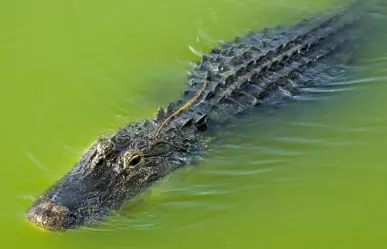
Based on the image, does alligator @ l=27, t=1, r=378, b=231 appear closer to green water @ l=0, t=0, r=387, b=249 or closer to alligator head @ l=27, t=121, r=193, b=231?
alligator head @ l=27, t=121, r=193, b=231

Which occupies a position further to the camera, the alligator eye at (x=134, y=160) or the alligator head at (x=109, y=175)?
the alligator eye at (x=134, y=160)

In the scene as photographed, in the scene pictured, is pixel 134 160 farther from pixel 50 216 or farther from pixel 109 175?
pixel 50 216

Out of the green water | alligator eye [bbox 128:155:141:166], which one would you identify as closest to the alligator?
alligator eye [bbox 128:155:141:166]

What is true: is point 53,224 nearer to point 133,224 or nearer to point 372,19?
point 133,224

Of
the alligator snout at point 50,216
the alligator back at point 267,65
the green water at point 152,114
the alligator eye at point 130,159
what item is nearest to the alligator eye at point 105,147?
the alligator eye at point 130,159

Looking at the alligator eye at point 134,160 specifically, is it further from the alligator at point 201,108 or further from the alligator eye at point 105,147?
the alligator eye at point 105,147

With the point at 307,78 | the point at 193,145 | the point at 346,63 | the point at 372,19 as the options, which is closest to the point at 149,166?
the point at 193,145
